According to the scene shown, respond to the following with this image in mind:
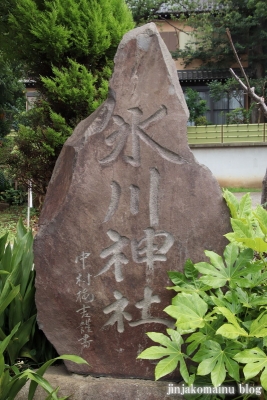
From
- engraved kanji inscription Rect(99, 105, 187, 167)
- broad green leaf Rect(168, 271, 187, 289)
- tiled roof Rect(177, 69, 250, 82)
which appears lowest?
broad green leaf Rect(168, 271, 187, 289)

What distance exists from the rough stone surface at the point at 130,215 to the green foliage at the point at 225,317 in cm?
20

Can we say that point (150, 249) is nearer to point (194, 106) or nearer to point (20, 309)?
point (20, 309)

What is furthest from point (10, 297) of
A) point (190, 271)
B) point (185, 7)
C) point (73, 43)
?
point (185, 7)

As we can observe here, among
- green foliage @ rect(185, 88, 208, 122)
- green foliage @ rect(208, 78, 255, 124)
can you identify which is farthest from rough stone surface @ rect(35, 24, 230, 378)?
green foliage @ rect(185, 88, 208, 122)

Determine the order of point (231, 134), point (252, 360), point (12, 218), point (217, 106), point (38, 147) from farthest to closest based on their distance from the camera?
point (217, 106)
point (231, 134)
point (12, 218)
point (38, 147)
point (252, 360)

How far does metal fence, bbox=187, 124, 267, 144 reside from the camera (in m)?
12.0

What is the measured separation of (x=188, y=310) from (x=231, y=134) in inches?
401

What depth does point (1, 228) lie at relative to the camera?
7.86m

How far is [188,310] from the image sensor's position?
2.32m

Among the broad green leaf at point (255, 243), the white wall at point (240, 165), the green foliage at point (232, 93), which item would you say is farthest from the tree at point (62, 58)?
the green foliage at point (232, 93)

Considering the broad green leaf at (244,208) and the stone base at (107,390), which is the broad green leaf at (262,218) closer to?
the broad green leaf at (244,208)

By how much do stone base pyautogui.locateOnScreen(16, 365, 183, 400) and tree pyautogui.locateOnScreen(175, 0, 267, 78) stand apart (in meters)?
13.0

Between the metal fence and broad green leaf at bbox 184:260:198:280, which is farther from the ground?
the metal fence

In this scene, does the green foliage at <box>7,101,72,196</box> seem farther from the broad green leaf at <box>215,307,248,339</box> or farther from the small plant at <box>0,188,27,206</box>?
the broad green leaf at <box>215,307,248,339</box>
